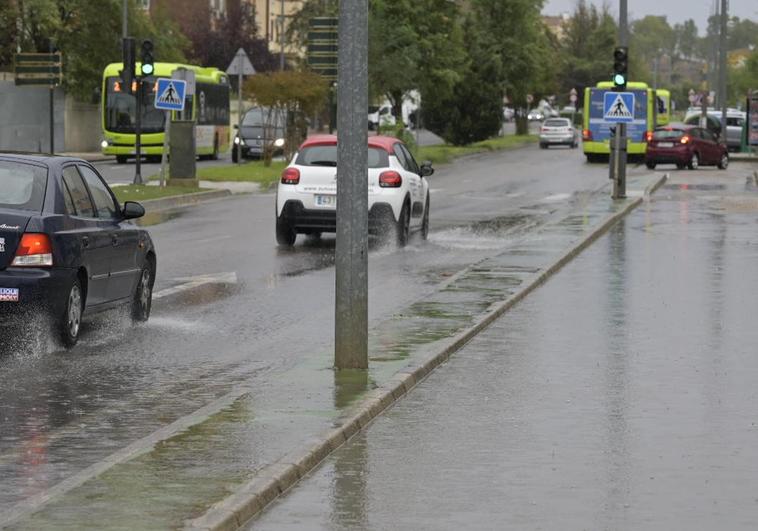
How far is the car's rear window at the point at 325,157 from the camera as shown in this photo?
82.2 ft

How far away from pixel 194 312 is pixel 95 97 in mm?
54862

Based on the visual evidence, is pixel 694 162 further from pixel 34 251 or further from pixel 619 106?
pixel 34 251

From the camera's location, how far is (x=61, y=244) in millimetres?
13133

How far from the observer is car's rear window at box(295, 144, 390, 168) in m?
25.0

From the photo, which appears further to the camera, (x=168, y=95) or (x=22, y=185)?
(x=168, y=95)

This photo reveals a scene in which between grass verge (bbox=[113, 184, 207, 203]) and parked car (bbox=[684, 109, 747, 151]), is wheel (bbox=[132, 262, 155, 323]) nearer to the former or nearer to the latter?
grass verge (bbox=[113, 184, 207, 203])

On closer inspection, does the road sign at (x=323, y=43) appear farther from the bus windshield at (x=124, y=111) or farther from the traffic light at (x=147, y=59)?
the traffic light at (x=147, y=59)

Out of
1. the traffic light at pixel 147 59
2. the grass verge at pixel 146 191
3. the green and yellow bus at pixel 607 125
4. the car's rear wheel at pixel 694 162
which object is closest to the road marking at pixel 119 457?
the grass verge at pixel 146 191

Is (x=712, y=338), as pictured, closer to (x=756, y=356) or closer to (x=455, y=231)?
(x=756, y=356)

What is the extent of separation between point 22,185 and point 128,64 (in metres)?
25.9

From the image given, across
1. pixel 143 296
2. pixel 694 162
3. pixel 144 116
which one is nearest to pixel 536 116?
pixel 694 162

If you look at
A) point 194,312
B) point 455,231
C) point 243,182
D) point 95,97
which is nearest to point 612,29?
point 95,97

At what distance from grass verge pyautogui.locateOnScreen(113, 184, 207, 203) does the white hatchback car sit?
9616 mm

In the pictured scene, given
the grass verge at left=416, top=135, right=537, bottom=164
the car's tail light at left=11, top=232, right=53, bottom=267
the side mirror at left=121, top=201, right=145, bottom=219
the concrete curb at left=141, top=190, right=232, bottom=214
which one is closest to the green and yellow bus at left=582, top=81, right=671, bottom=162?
the grass verge at left=416, top=135, right=537, bottom=164
